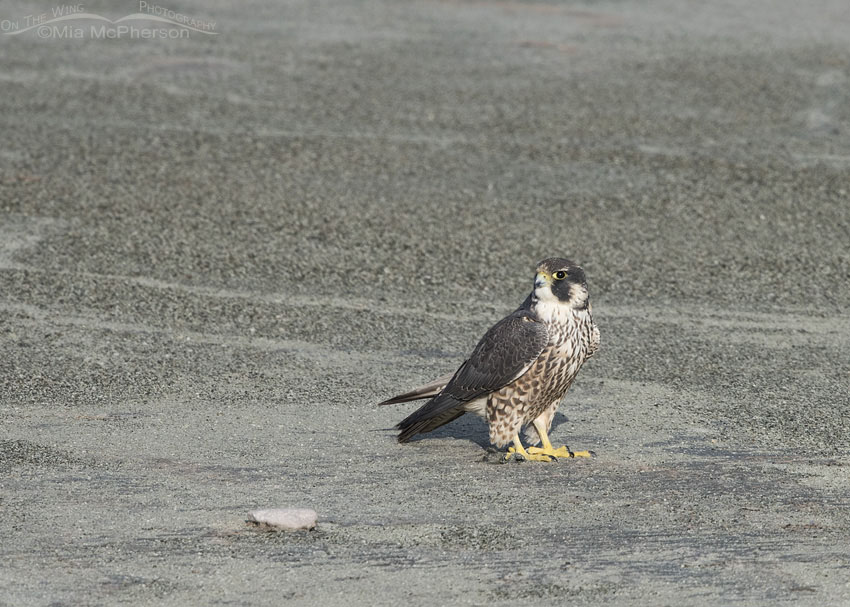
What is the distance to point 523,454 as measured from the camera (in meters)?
6.37

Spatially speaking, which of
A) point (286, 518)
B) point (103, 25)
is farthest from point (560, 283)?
point (103, 25)

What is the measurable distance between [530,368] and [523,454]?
0.50m

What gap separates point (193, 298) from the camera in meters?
8.98

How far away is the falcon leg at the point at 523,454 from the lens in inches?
251

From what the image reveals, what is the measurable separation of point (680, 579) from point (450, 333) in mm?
3781

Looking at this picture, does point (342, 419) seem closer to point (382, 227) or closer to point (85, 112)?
point (382, 227)

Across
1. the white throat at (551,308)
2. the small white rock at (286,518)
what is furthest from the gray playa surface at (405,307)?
the white throat at (551,308)

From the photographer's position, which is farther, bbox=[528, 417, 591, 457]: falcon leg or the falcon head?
bbox=[528, 417, 591, 457]: falcon leg

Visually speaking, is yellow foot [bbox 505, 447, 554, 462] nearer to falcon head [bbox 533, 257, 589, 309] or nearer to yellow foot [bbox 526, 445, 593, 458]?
yellow foot [bbox 526, 445, 593, 458]

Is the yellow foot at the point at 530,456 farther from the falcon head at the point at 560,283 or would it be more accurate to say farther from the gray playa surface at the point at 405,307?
the falcon head at the point at 560,283

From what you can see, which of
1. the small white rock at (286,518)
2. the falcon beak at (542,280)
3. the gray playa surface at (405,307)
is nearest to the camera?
the gray playa surface at (405,307)

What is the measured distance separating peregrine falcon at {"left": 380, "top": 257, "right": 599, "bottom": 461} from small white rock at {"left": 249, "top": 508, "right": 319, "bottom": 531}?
1.16 metres

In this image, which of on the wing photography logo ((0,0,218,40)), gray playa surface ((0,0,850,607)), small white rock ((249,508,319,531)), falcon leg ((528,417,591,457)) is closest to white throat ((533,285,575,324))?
falcon leg ((528,417,591,457))

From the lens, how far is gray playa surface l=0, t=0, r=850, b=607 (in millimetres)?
5254
